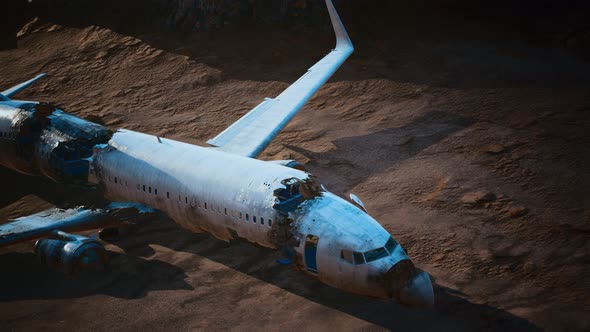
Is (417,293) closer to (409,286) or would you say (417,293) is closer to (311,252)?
(409,286)

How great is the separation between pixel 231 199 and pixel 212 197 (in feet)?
3.50

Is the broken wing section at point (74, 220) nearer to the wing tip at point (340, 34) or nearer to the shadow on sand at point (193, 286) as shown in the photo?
the shadow on sand at point (193, 286)

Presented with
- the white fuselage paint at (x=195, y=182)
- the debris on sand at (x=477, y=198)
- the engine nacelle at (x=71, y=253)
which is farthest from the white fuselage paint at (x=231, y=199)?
the debris on sand at (x=477, y=198)

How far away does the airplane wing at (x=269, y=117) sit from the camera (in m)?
31.1

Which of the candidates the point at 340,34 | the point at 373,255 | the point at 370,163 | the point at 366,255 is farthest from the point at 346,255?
the point at 340,34

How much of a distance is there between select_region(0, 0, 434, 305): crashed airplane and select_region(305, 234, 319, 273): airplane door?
1.5 inches

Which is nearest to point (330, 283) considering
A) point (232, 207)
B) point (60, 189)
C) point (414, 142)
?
point (232, 207)

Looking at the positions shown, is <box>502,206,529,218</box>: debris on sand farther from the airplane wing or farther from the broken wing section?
the broken wing section

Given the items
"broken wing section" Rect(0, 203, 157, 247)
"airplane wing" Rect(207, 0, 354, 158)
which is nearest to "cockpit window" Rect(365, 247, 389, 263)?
"airplane wing" Rect(207, 0, 354, 158)

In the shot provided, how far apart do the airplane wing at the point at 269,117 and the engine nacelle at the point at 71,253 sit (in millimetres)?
8497

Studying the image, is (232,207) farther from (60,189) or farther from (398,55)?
(398,55)

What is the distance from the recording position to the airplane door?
69.8ft

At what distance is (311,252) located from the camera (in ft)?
70.3

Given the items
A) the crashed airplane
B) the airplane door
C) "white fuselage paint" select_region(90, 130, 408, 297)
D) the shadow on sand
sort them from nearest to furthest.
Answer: the shadow on sand
the crashed airplane
"white fuselage paint" select_region(90, 130, 408, 297)
the airplane door
